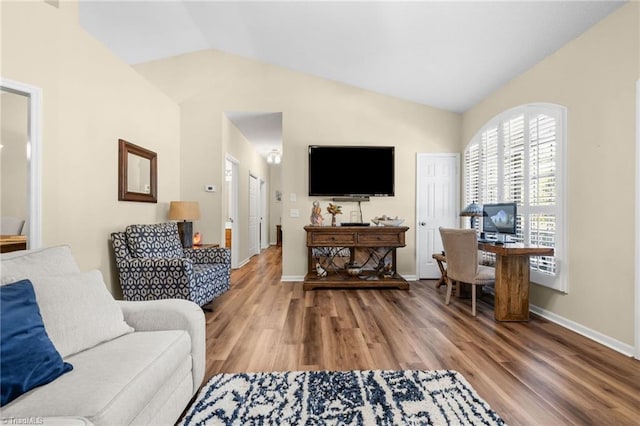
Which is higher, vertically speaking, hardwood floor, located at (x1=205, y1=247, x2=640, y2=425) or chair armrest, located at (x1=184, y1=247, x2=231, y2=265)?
chair armrest, located at (x1=184, y1=247, x2=231, y2=265)

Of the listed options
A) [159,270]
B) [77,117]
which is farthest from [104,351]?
[77,117]

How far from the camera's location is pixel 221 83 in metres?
4.59

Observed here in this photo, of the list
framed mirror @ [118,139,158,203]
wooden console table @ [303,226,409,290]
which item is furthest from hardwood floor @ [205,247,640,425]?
framed mirror @ [118,139,158,203]

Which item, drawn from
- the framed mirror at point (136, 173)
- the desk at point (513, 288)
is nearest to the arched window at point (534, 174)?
the desk at point (513, 288)

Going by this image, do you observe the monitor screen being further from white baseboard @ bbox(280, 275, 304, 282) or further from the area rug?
white baseboard @ bbox(280, 275, 304, 282)

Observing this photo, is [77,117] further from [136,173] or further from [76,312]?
[76,312]

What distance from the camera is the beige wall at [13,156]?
306cm

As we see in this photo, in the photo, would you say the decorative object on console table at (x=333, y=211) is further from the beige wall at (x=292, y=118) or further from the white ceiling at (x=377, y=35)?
the white ceiling at (x=377, y=35)

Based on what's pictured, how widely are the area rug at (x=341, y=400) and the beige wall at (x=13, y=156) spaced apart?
293 cm

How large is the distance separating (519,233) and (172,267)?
11.8ft

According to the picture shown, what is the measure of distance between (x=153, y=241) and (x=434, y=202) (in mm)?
3854

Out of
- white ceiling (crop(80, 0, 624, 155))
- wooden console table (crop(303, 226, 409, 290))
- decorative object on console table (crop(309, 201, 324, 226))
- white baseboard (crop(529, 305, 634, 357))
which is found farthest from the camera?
decorative object on console table (crop(309, 201, 324, 226))

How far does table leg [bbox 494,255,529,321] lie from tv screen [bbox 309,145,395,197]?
1927 millimetres

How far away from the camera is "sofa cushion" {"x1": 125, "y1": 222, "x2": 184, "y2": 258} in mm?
3018
